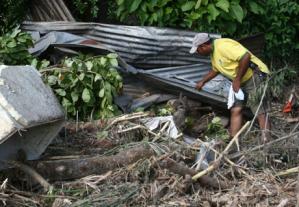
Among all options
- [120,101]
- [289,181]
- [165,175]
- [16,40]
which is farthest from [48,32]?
[289,181]

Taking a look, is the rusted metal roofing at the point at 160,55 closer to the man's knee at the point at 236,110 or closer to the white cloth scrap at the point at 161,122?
the man's knee at the point at 236,110

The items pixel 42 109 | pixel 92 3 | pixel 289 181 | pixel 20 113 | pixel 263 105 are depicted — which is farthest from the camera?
pixel 92 3

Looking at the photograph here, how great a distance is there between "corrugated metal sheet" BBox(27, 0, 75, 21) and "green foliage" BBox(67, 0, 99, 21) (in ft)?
1.72

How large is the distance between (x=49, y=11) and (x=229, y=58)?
9.04 ft

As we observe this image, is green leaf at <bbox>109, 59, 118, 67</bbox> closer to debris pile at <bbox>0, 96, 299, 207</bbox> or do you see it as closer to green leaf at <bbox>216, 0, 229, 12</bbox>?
debris pile at <bbox>0, 96, 299, 207</bbox>

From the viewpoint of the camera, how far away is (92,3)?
834cm

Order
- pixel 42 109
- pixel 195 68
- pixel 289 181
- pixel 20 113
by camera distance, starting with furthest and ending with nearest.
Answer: pixel 195 68 → pixel 289 181 → pixel 42 109 → pixel 20 113

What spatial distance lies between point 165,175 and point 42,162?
987mm

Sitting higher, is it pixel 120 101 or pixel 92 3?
pixel 92 3

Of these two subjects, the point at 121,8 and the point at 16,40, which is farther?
the point at 121,8

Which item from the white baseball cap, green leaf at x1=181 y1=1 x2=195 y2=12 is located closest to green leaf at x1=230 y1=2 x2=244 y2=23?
green leaf at x1=181 y1=1 x2=195 y2=12

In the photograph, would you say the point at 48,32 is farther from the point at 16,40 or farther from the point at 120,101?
the point at 120,101

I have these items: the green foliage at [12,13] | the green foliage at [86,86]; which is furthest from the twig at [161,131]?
the green foliage at [12,13]

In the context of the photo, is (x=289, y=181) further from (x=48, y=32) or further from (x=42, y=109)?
(x=48, y=32)
